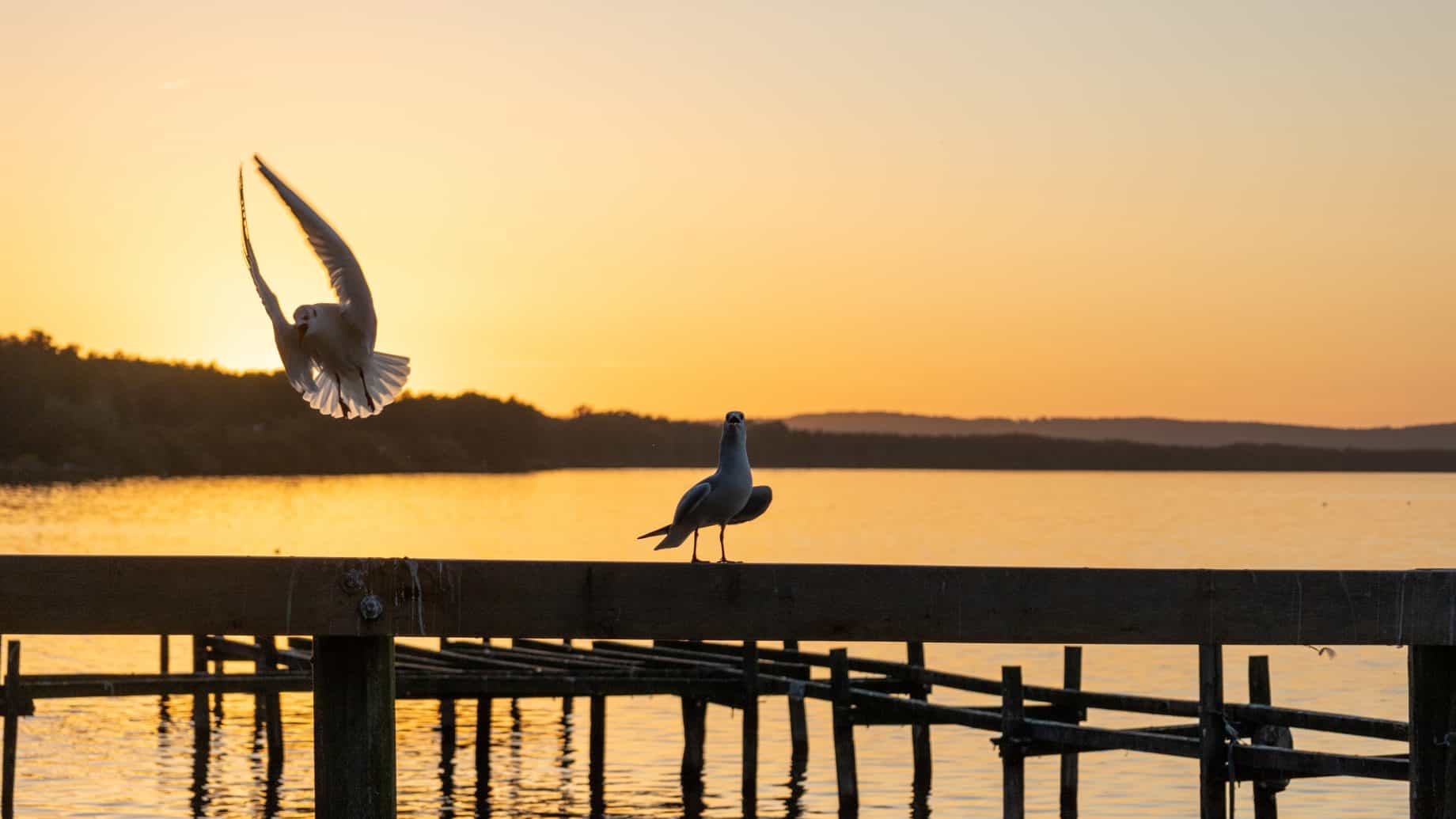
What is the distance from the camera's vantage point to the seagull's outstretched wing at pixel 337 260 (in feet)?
37.0

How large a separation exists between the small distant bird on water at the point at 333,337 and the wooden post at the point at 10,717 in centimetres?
610

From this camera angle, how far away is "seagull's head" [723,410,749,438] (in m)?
7.84

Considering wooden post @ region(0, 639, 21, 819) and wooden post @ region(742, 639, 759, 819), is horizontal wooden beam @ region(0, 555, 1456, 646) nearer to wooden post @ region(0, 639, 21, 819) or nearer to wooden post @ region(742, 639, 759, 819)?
wooden post @ region(0, 639, 21, 819)

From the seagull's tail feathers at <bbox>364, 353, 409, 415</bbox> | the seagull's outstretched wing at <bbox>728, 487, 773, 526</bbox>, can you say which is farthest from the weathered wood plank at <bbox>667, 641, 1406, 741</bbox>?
the seagull's outstretched wing at <bbox>728, 487, 773, 526</bbox>

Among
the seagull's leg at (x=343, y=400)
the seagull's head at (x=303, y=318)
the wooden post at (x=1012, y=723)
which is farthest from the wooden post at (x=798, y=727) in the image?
the seagull's head at (x=303, y=318)

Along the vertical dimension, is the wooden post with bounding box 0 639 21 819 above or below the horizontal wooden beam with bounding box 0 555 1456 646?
below

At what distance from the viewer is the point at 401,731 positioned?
2930 cm

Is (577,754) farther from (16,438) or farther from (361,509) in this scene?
(361,509)

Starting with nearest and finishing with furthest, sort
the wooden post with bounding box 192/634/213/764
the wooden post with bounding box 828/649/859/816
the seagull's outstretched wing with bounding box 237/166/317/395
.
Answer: the seagull's outstretched wing with bounding box 237/166/317/395, the wooden post with bounding box 828/649/859/816, the wooden post with bounding box 192/634/213/764

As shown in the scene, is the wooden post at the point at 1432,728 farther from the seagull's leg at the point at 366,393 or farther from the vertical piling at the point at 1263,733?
the vertical piling at the point at 1263,733

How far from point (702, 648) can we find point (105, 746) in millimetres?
11459

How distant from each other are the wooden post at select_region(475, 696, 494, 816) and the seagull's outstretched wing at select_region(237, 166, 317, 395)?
1159cm

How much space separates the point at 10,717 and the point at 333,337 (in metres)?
8.30

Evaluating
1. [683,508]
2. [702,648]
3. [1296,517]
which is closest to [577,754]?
[702,648]
